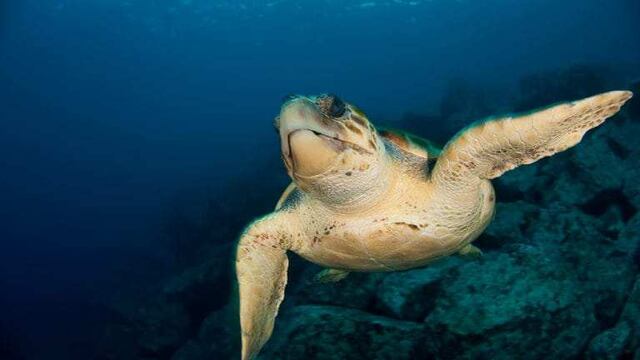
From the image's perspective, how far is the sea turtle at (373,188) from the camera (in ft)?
5.83

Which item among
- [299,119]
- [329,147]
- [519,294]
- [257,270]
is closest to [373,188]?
[329,147]

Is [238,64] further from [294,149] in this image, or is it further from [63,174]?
[294,149]

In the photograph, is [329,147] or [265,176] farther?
[265,176]

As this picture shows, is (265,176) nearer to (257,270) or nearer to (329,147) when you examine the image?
(257,270)

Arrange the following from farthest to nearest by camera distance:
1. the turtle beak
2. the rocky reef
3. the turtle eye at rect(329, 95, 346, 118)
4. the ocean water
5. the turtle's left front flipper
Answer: the ocean water, the rocky reef, the turtle's left front flipper, the turtle eye at rect(329, 95, 346, 118), the turtle beak

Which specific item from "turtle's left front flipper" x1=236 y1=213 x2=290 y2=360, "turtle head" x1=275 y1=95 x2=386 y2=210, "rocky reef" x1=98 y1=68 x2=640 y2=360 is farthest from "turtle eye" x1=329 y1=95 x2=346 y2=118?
"rocky reef" x1=98 y1=68 x2=640 y2=360

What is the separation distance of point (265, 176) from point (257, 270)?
11195mm

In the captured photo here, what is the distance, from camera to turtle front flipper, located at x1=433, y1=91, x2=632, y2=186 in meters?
1.74

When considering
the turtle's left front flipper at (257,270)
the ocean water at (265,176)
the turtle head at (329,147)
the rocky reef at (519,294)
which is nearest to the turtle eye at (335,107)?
the turtle head at (329,147)

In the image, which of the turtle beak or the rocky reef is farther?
the rocky reef

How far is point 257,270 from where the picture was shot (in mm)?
2641

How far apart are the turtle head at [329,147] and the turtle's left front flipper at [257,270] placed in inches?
24.9

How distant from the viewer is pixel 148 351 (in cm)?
793

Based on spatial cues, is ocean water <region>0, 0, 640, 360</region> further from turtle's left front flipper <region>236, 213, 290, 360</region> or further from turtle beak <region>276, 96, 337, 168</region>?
turtle beak <region>276, 96, 337, 168</region>
